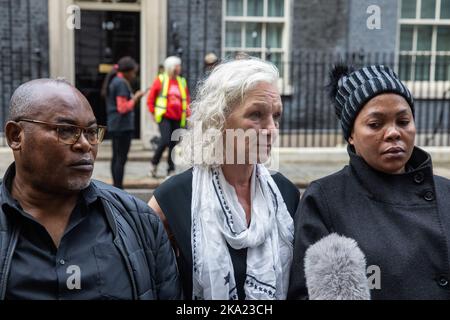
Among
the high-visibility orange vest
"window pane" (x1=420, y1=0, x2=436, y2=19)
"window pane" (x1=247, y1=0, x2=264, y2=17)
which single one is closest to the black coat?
the high-visibility orange vest

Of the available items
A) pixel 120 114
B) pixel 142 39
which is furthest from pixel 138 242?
pixel 142 39

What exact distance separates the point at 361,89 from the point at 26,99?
4.00ft

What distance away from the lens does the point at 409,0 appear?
40.0ft

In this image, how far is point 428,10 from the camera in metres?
12.4

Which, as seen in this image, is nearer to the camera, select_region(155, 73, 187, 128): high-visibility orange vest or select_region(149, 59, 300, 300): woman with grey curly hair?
select_region(149, 59, 300, 300): woman with grey curly hair

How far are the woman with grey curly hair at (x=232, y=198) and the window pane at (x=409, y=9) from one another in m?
10.9

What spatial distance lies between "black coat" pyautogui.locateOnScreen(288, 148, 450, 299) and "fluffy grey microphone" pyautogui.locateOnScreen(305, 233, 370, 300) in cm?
17

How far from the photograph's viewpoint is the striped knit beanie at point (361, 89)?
6.96ft

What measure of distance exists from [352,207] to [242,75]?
69 centimetres

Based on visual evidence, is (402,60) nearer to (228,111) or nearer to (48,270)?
(228,111)

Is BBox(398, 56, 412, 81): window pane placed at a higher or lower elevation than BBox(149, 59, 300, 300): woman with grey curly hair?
higher

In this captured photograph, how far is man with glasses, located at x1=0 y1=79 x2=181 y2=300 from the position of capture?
5.89 feet

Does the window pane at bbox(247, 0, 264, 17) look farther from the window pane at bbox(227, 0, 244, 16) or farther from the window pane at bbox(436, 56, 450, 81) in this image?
the window pane at bbox(436, 56, 450, 81)

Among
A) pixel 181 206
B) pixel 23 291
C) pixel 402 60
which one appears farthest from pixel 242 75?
pixel 402 60
